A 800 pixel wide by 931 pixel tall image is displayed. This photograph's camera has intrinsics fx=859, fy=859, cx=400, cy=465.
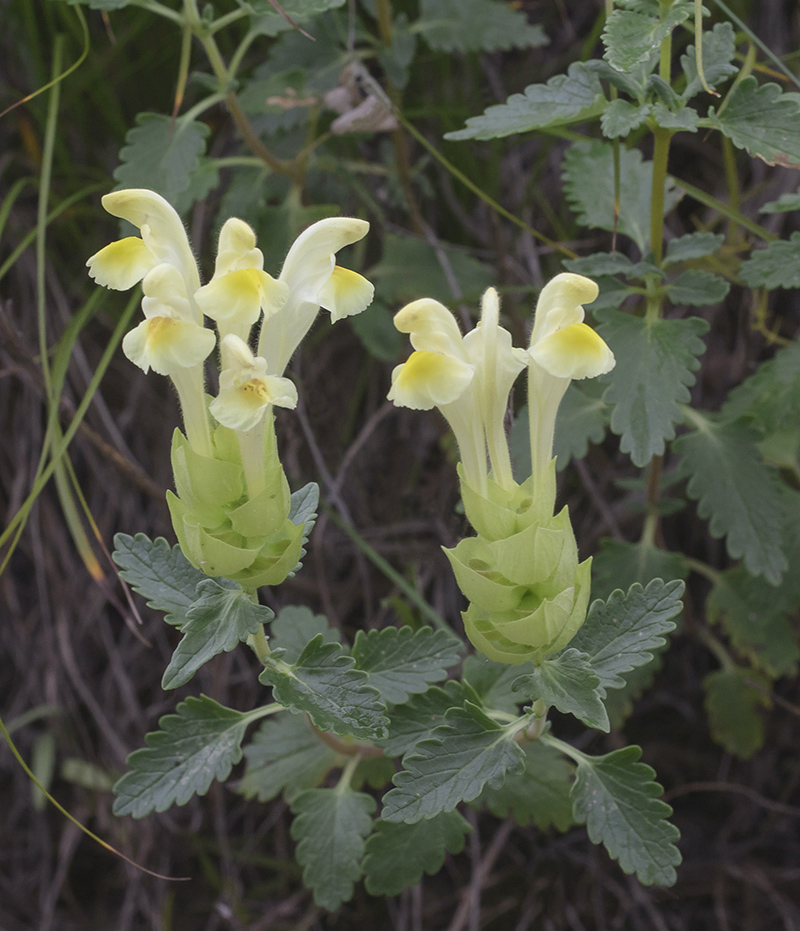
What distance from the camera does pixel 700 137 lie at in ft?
5.65

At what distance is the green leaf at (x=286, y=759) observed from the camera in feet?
3.62

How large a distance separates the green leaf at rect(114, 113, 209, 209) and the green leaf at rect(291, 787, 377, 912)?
31.8 inches

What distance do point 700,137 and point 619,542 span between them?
3.01 ft

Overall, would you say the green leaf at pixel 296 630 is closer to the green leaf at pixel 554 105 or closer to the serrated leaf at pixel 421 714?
the serrated leaf at pixel 421 714

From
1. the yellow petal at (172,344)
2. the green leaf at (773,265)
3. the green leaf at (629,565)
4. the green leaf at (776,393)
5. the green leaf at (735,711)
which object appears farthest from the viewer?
the green leaf at (735,711)

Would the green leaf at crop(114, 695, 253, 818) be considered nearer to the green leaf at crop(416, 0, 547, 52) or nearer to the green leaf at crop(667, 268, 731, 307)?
the green leaf at crop(667, 268, 731, 307)

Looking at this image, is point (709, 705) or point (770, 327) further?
point (770, 327)

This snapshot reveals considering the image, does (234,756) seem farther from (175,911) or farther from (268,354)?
(175,911)

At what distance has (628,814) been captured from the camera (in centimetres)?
84

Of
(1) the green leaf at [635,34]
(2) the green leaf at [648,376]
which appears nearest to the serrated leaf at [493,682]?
(2) the green leaf at [648,376]

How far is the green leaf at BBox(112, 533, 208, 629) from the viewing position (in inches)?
35.1

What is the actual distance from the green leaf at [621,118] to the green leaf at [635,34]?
0.05 m

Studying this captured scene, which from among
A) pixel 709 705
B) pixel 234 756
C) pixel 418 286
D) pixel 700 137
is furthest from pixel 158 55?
pixel 709 705

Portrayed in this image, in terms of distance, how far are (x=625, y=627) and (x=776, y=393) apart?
558mm
